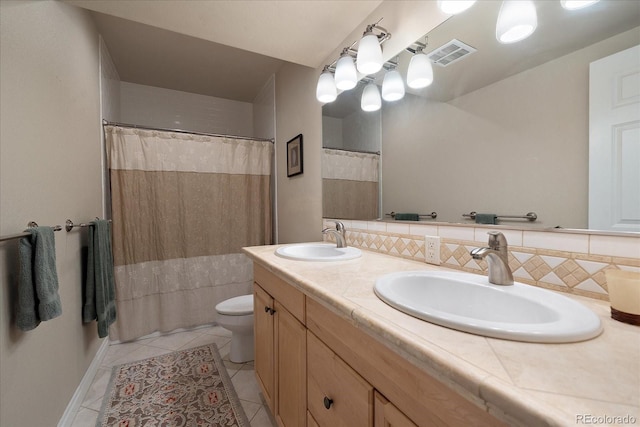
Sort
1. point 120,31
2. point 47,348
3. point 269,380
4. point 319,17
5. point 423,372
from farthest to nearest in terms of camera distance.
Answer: point 120,31 < point 319,17 < point 269,380 < point 47,348 < point 423,372

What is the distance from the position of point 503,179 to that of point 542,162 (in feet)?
0.38

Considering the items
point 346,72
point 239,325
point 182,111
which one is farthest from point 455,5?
point 182,111

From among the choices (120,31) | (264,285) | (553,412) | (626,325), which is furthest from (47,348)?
(120,31)

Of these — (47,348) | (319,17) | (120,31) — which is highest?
(120,31)

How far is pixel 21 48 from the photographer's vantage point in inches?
39.9

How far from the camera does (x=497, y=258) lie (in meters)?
0.76

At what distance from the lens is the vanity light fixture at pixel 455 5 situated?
0.93 metres

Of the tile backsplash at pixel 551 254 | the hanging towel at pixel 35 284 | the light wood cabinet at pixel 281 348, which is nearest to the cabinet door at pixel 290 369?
the light wood cabinet at pixel 281 348

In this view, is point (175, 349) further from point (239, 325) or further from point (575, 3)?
point (575, 3)

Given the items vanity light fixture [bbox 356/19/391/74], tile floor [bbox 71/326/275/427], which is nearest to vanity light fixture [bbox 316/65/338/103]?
vanity light fixture [bbox 356/19/391/74]

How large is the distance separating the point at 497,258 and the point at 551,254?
16 centimetres

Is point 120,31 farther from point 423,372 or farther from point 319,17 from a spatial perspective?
point 423,372

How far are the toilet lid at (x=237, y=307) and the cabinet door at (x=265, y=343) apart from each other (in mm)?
360

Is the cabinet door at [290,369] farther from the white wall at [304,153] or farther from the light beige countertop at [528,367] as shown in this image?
the white wall at [304,153]
